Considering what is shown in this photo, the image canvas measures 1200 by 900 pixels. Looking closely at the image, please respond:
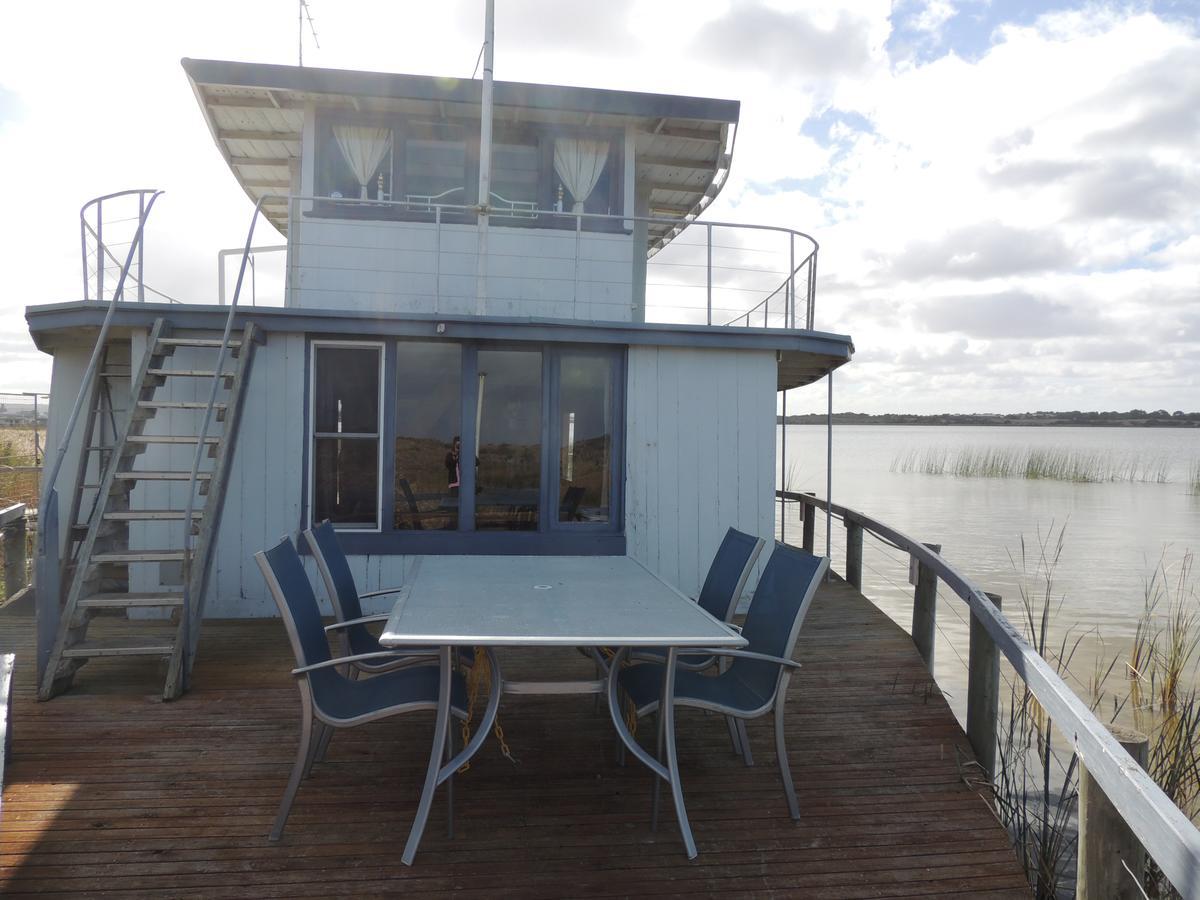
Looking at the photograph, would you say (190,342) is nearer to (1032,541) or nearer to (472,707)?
(472,707)

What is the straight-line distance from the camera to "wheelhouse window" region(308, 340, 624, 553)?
248 inches

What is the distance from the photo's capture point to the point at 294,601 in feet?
10.8

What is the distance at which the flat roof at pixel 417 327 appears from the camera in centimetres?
594

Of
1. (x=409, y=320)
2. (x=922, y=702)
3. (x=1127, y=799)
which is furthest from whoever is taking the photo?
(x=409, y=320)

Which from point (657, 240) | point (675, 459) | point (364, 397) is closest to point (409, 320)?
point (364, 397)

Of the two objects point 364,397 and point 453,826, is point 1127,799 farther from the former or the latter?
point 364,397

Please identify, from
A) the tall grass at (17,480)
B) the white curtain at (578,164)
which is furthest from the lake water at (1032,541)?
the tall grass at (17,480)

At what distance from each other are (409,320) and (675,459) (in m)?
2.29

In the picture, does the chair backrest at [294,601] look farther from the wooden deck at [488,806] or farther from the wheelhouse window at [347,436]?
the wheelhouse window at [347,436]

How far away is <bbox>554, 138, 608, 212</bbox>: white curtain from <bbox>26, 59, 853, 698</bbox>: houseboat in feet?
0.42

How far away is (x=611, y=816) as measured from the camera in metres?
3.34

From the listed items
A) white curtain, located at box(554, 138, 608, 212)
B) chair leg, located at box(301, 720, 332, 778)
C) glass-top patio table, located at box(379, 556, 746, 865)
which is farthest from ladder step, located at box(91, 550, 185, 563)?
white curtain, located at box(554, 138, 608, 212)

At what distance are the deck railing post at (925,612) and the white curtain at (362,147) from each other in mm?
5699

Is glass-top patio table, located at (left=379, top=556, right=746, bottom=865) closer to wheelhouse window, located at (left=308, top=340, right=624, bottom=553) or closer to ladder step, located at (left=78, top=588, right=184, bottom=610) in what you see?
ladder step, located at (left=78, top=588, right=184, bottom=610)
